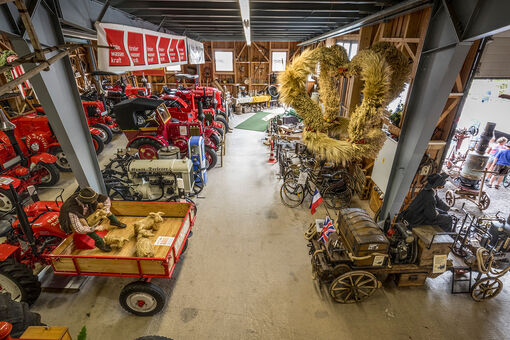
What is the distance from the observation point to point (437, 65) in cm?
335

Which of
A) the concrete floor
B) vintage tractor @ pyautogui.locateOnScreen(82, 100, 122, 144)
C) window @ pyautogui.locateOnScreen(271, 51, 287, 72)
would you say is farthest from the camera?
window @ pyautogui.locateOnScreen(271, 51, 287, 72)

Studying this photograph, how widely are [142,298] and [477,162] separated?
7429mm

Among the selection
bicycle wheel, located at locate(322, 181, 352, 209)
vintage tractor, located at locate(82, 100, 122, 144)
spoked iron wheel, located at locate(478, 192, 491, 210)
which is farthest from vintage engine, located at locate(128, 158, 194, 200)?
spoked iron wheel, located at locate(478, 192, 491, 210)

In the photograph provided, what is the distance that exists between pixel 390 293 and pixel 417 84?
3.41 metres

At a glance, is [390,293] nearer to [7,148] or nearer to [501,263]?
[501,263]

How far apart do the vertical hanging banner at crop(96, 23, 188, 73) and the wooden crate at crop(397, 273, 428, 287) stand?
590cm

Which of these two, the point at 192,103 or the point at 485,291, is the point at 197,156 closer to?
the point at 192,103

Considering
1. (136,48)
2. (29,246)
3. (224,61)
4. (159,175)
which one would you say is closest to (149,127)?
(159,175)

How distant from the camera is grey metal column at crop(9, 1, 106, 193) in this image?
3.19 metres

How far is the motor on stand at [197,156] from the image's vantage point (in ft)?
22.0

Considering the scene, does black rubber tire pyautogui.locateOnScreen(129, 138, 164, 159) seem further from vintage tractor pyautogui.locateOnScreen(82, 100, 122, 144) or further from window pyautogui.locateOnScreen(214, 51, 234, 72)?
window pyautogui.locateOnScreen(214, 51, 234, 72)

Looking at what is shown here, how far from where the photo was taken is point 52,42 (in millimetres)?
3334

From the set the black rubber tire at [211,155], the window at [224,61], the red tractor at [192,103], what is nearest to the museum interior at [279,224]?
the black rubber tire at [211,155]

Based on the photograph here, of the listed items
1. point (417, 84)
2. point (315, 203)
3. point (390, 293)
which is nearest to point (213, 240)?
point (315, 203)
